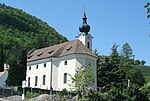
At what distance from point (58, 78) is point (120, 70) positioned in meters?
14.3

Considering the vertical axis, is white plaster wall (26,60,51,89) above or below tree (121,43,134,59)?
below

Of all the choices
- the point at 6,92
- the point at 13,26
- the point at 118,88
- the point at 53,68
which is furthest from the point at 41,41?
the point at 118,88

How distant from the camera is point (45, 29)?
144500mm

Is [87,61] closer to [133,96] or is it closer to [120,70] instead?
[120,70]

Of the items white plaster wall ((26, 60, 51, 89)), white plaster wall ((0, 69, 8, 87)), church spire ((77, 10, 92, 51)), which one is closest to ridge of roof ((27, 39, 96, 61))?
white plaster wall ((26, 60, 51, 89))

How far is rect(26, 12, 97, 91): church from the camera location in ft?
171

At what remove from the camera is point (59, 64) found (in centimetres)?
5472

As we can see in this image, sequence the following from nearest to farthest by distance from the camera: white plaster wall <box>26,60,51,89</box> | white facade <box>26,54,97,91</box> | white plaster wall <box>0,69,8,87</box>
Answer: white facade <box>26,54,97,91</box> < white plaster wall <box>26,60,51,89</box> < white plaster wall <box>0,69,8,87</box>

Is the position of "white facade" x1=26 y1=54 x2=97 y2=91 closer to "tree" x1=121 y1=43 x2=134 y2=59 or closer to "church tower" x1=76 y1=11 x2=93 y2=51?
"church tower" x1=76 y1=11 x2=93 y2=51

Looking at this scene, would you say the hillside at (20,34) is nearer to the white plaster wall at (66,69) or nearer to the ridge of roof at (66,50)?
the ridge of roof at (66,50)

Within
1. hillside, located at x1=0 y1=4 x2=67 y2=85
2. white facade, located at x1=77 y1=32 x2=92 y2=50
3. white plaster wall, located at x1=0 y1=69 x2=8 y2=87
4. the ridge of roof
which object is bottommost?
white plaster wall, located at x1=0 y1=69 x2=8 y2=87

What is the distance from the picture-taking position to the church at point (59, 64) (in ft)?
171

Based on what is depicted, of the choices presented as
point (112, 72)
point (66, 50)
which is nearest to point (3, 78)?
point (66, 50)

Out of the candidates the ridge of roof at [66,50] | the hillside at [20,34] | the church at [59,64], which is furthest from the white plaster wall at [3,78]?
the hillside at [20,34]
